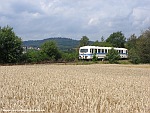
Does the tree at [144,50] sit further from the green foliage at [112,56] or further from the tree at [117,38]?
the tree at [117,38]

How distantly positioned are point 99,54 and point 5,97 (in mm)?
45340

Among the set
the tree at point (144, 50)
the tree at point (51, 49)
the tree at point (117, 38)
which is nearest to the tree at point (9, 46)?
→ the tree at point (51, 49)

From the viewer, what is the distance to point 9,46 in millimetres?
44188

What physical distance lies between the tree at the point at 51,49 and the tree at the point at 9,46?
9.37 meters

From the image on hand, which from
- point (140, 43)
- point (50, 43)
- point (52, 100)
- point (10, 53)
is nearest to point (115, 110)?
point (52, 100)

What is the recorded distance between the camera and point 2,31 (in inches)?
1791

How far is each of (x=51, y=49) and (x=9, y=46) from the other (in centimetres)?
1197

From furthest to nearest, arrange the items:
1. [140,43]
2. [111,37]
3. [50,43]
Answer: [111,37]
[140,43]
[50,43]

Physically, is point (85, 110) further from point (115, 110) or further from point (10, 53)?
point (10, 53)

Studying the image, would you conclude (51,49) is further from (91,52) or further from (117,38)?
(117,38)

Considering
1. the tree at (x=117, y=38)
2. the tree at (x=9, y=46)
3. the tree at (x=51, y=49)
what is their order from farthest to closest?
the tree at (x=117, y=38), the tree at (x=51, y=49), the tree at (x=9, y=46)

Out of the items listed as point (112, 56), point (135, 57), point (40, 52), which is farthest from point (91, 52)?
point (135, 57)

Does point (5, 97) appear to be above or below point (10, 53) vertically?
below

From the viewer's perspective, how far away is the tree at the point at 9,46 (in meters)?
43.7
